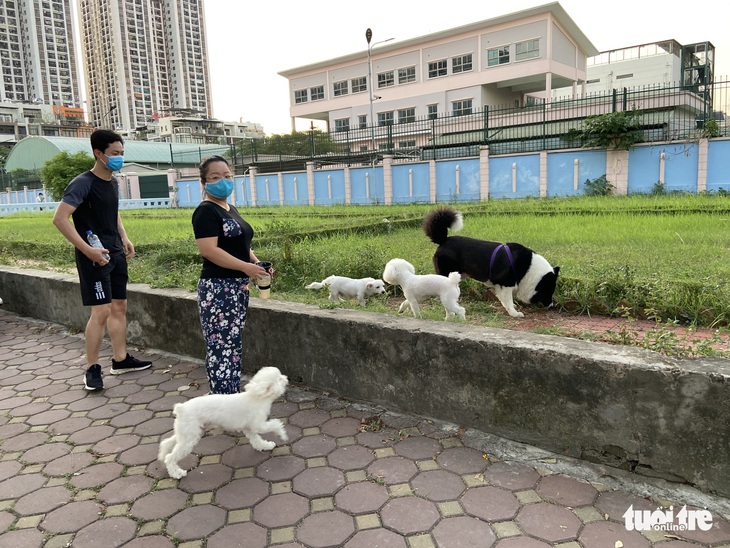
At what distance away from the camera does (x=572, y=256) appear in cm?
649

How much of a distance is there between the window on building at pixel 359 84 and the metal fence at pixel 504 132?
1914cm

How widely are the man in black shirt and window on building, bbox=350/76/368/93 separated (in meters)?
47.5

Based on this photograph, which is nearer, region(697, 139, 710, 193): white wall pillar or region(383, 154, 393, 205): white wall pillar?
region(697, 139, 710, 193): white wall pillar

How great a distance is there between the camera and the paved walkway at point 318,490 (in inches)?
93.6

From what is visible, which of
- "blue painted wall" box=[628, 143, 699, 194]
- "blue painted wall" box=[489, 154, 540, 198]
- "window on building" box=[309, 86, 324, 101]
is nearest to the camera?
"blue painted wall" box=[628, 143, 699, 194]

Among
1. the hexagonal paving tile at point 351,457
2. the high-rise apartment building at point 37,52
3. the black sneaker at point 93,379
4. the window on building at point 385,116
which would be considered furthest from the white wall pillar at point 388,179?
the high-rise apartment building at point 37,52

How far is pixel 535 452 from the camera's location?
296 cm

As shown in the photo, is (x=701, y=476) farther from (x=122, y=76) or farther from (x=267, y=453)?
(x=122, y=76)

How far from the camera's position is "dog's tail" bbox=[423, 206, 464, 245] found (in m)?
4.99

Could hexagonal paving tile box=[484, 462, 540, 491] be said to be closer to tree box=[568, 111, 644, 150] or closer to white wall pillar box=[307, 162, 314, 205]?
tree box=[568, 111, 644, 150]

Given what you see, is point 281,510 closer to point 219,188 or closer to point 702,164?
point 219,188

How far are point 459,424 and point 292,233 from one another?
21.6 feet

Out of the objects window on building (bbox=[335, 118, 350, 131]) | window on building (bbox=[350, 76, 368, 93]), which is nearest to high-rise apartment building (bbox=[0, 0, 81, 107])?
window on building (bbox=[335, 118, 350, 131])

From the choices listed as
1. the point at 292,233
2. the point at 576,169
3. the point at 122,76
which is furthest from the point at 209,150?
the point at 122,76
